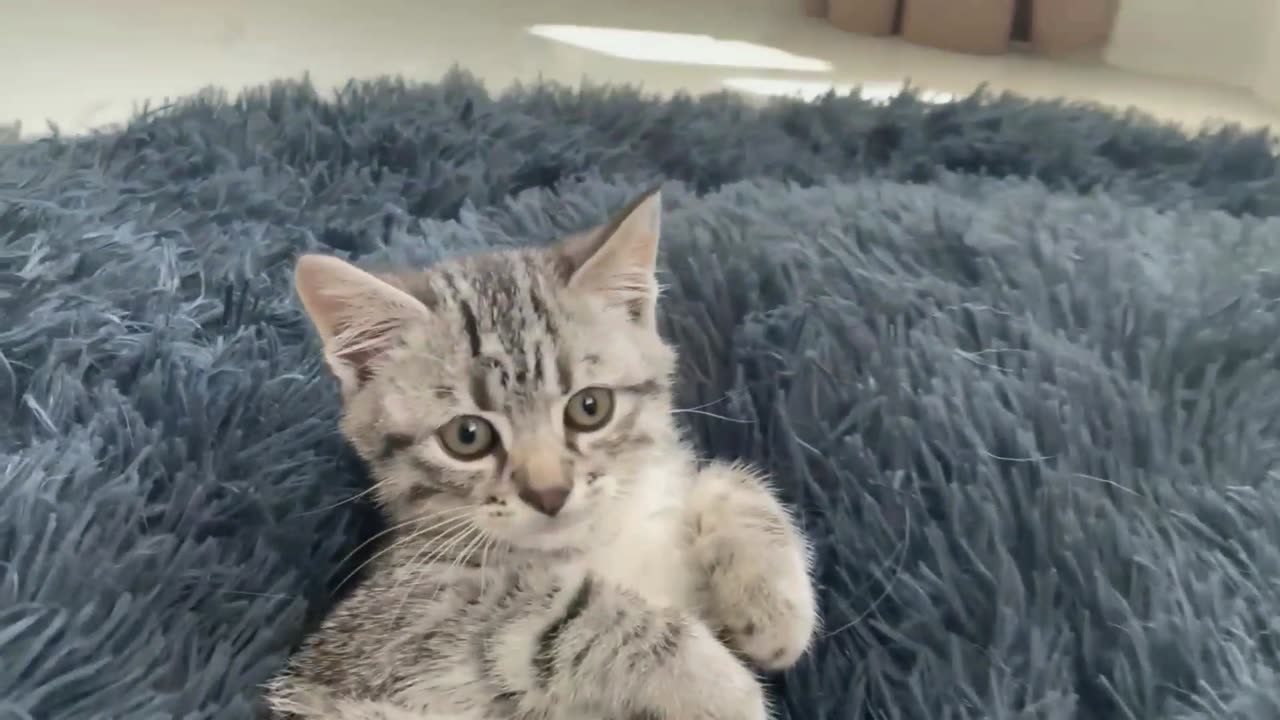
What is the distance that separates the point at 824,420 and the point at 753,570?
201 mm

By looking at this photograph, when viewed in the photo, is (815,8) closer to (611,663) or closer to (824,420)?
(824,420)

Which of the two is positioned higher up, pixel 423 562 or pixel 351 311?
pixel 351 311

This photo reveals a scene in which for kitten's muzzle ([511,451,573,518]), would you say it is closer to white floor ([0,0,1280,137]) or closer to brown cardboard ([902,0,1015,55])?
white floor ([0,0,1280,137])

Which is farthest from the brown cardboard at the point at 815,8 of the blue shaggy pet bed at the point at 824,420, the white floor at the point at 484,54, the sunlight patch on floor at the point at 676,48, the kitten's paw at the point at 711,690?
the kitten's paw at the point at 711,690

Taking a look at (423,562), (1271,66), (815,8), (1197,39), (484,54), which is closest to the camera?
(423,562)

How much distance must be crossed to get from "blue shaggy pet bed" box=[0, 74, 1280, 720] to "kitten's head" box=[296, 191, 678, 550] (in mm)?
118

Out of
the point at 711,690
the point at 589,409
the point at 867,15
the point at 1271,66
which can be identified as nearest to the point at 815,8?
the point at 867,15

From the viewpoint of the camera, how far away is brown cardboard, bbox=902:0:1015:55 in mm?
2146

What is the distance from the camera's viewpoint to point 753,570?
2.98 ft

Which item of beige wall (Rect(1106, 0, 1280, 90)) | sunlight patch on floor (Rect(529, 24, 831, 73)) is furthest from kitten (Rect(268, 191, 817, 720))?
beige wall (Rect(1106, 0, 1280, 90))

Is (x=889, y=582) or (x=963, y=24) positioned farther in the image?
(x=963, y=24)

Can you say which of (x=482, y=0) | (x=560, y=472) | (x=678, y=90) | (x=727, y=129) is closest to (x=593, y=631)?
(x=560, y=472)

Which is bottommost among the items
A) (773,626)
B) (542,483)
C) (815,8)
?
(773,626)

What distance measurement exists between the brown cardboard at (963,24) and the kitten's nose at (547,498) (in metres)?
1.63
